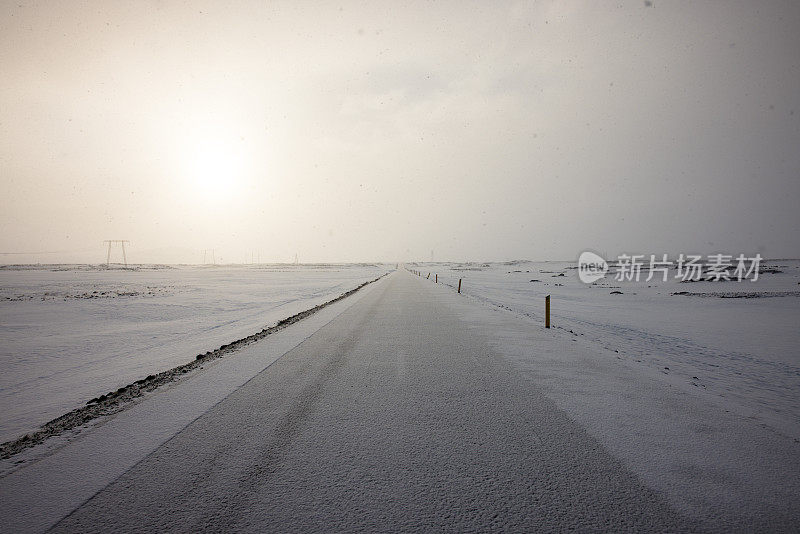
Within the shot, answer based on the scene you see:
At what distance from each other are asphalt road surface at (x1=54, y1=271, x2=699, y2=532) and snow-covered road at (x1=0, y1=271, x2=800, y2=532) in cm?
1

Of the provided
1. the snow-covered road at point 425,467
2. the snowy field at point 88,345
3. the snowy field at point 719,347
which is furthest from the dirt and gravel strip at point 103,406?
the snowy field at point 719,347

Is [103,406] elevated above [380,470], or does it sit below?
below

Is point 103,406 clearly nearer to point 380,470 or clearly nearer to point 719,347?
point 380,470

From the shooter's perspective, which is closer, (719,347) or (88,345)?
(88,345)

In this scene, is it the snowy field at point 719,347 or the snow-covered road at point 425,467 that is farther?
the snowy field at point 719,347

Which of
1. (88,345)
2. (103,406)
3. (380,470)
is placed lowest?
(88,345)

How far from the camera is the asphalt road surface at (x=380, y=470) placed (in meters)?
2.52

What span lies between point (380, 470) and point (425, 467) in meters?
0.41

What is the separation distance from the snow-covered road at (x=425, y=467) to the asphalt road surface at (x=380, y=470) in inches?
0.6

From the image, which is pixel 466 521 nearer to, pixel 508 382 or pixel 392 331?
pixel 508 382

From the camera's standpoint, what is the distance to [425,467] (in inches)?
126

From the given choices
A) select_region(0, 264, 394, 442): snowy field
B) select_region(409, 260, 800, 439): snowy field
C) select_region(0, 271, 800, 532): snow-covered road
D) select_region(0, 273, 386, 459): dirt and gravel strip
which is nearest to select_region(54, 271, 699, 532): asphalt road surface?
select_region(0, 271, 800, 532): snow-covered road

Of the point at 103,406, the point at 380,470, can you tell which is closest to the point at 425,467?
the point at 380,470

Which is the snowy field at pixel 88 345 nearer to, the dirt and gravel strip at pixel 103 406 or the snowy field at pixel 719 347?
the dirt and gravel strip at pixel 103 406
